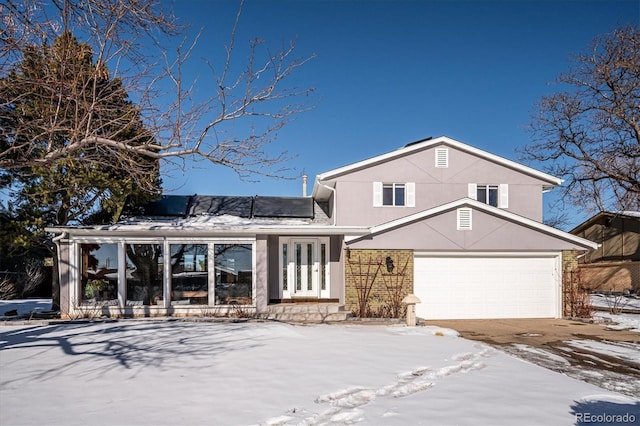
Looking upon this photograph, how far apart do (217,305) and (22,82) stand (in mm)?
8091

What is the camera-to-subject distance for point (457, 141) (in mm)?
15523

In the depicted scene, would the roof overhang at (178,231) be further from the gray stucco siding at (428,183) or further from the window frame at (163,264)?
the gray stucco siding at (428,183)

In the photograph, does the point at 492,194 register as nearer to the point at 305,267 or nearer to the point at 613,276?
the point at 305,267

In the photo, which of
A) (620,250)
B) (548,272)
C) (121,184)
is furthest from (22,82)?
(620,250)

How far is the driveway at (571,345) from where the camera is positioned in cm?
683

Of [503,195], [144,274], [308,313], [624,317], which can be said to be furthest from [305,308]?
[624,317]

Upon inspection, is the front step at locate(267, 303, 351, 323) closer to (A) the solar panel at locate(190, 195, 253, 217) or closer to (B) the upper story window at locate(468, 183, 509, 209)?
(A) the solar panel at locate(190, 195, 253, 217)

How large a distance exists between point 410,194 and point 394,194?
0.59 meters

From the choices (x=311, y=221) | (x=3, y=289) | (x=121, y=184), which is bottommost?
(x=3, y=289)

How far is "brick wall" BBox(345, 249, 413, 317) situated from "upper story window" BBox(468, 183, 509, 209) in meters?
4.26

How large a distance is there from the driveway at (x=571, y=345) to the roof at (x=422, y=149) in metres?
5.64

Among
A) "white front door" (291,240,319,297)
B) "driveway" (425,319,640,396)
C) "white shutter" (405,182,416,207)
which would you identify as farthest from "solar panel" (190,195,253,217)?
"driveway" (425,319,640,396)

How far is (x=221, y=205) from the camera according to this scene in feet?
54.7

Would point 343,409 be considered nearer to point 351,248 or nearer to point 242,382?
point 242,382
